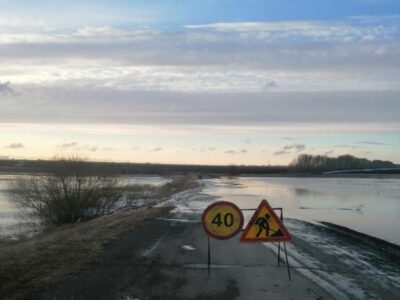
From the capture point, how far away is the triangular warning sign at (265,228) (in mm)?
10422

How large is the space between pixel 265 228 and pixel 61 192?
1987 centimetres

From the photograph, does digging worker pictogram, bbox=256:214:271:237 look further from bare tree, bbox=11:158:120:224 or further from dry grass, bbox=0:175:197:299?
bare tree, bbox=11:158:120:224

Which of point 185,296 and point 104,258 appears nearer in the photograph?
point 185,296

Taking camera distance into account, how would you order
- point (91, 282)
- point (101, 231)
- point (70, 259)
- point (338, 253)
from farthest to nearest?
point (101, 231) < point (338, 253) < point (70, 259) < point (91, 282)

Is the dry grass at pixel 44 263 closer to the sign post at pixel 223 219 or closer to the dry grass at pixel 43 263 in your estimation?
the dry grass at pixel 43 263

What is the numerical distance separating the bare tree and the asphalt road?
1458 centimetres

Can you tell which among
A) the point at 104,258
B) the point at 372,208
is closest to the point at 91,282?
the point at 104,258

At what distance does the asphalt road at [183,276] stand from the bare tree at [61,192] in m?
14.6

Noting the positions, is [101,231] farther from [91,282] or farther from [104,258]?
[91,282]

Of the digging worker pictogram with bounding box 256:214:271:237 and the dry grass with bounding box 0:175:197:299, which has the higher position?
the digging worker pictogram with bounding box 256:214:271:237

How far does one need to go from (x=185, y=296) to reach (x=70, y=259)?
3.74 metres

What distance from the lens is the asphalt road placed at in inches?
331

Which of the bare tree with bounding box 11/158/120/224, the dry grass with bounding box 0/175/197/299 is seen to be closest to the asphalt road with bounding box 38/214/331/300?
the dry grass with bounding box 0/175/197/299

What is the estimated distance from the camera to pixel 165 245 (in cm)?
1421
